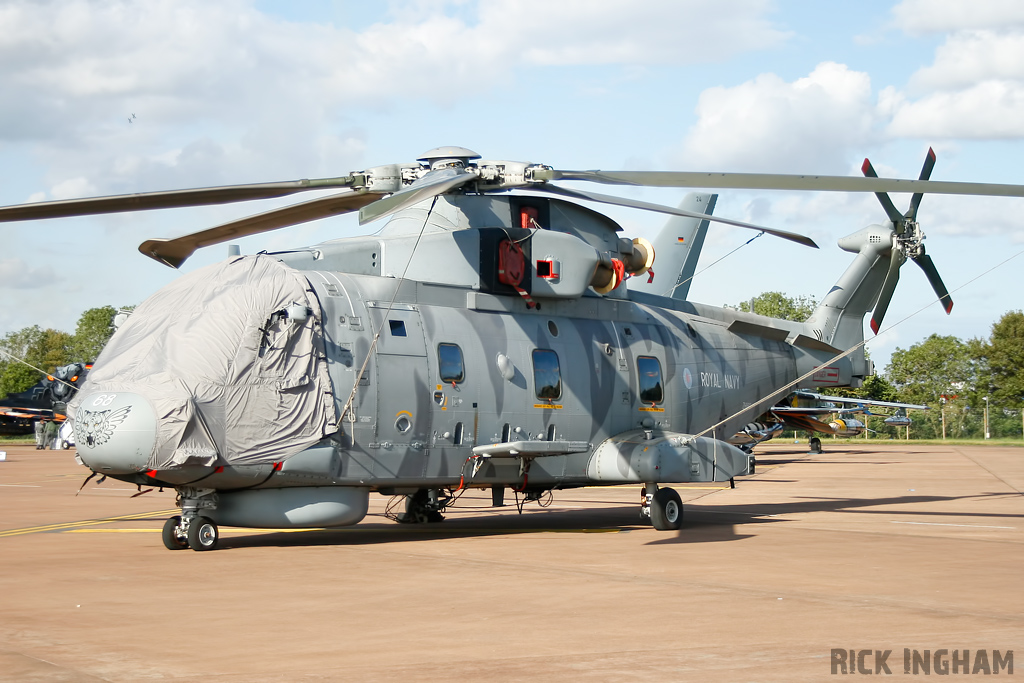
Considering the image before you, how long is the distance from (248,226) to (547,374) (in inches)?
194

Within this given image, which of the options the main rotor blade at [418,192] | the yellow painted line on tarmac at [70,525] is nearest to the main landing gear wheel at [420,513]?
the yellow painted line on tarmac at [70,525]

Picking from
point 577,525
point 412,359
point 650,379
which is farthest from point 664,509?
point 412,359

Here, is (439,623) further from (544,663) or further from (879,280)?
(879,280)

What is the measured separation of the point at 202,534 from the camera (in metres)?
12.8

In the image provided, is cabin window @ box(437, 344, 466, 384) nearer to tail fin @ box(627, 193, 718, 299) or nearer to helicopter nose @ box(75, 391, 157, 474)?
helicopter nose @ box(75, 391, 157, 474)

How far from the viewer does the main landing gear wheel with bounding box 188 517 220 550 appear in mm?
12797

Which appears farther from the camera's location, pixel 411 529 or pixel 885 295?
pixel 885 295

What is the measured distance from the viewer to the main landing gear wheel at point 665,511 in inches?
627

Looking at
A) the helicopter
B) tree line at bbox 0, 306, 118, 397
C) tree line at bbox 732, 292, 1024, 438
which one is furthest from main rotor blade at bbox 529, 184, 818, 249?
tree line at bbox 0, 306, 118, 397

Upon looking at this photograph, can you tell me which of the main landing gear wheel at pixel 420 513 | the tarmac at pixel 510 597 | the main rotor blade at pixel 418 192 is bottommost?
the tarmac at pixel 510 597

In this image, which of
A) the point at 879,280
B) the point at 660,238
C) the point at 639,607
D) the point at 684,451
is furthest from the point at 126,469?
the point at 660,238

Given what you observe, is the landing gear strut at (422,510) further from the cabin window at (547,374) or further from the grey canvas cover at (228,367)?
the grey canvas cover at (228,367)

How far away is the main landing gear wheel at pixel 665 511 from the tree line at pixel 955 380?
195 feet

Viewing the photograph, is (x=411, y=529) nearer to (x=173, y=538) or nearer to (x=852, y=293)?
(x=173, y=538)
